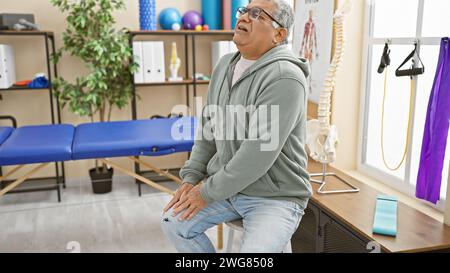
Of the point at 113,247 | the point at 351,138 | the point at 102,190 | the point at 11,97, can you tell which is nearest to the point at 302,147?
the point at 351,138

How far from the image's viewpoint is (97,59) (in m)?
3.40

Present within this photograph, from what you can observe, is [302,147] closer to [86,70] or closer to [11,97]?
[86,70]

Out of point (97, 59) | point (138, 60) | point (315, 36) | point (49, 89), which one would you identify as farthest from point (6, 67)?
point (315, 36)

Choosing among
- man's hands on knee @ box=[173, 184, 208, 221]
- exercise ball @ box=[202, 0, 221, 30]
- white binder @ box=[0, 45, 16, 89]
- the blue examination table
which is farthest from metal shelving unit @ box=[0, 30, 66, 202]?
man's hands on knee @ box=[173, 184, 208, 221]

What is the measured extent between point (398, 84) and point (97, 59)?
85.6 inches

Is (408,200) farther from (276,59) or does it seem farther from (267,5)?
(267,5)

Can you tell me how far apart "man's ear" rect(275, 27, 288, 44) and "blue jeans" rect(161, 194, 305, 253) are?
617mm

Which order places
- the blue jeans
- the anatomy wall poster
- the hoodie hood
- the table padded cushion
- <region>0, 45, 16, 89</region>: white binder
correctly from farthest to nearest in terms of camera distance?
1. <region>0, 45, 16, 89</region>: white binder
2. the anatomy wall poster
3. the table padded cushion
4. the hoodie hood
5. the blue jeans

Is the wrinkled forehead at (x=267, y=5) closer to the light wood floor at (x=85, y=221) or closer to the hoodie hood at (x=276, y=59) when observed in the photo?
the hoodie hood at (x=276, y=59)

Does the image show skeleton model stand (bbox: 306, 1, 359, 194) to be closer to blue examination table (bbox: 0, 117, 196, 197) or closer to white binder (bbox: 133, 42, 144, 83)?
blue examination table (bbox: 0, 117, 196, 197)

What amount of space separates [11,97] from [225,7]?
1.95 metres

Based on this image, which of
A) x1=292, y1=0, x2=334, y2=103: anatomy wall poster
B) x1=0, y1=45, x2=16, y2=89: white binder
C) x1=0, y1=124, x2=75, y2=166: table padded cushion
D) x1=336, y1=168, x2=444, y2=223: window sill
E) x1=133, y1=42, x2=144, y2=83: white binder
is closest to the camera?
x1=336, y1=168, x2=444, y2=223: window sill

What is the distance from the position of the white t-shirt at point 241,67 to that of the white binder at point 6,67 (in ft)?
7.58

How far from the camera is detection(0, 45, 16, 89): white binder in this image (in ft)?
10.9
